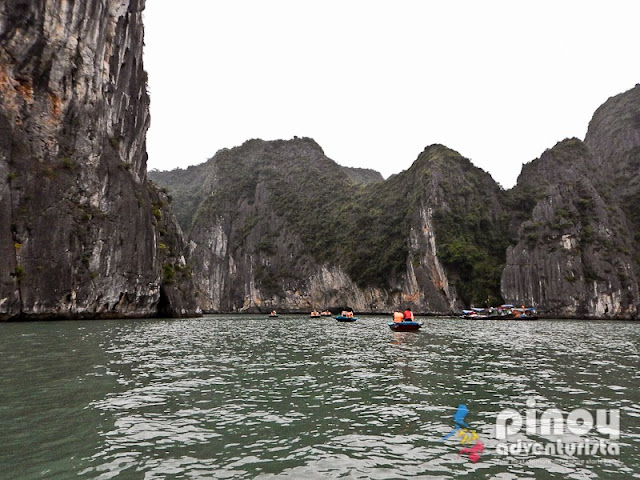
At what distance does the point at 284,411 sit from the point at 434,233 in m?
87.8

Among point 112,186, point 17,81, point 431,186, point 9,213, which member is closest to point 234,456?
point 9,213

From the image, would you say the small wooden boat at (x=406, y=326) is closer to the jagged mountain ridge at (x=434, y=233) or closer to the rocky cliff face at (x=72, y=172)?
the rocky cliff face at (x=72, y=172)

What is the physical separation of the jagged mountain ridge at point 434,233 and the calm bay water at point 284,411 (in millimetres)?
67614


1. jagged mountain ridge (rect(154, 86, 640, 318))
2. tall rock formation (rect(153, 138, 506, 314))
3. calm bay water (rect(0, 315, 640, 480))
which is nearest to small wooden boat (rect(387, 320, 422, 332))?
calm bay water (rect(0, 315, 640, 480))

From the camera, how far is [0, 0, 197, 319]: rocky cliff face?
41.8 metres

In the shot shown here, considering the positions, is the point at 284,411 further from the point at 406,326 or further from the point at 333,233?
the point at 333,233

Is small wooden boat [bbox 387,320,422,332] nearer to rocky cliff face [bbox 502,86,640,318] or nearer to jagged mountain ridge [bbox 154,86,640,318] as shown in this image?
jagged mountain ridge [bbox 154,86,640,318]

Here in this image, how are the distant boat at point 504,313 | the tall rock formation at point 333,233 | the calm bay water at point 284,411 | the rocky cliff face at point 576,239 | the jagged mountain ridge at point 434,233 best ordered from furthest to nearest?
the tall rock formation at point 333,233
the jagged mountain ridge at point 434,233
the rocky cliff face at point 576,239
the distant boat at point 504,313
the calm bay water at point 284,411

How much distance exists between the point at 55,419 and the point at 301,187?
128825 mm

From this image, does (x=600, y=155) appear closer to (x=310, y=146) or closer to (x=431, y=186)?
(x=431, y=186)

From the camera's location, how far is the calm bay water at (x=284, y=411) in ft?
23.0

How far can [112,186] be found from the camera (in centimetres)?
5362

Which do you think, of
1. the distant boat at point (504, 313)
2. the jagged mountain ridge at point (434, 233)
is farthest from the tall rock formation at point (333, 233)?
the distant boat at point (504, 313)

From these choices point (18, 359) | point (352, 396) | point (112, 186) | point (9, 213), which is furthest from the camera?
point (112, 186)
